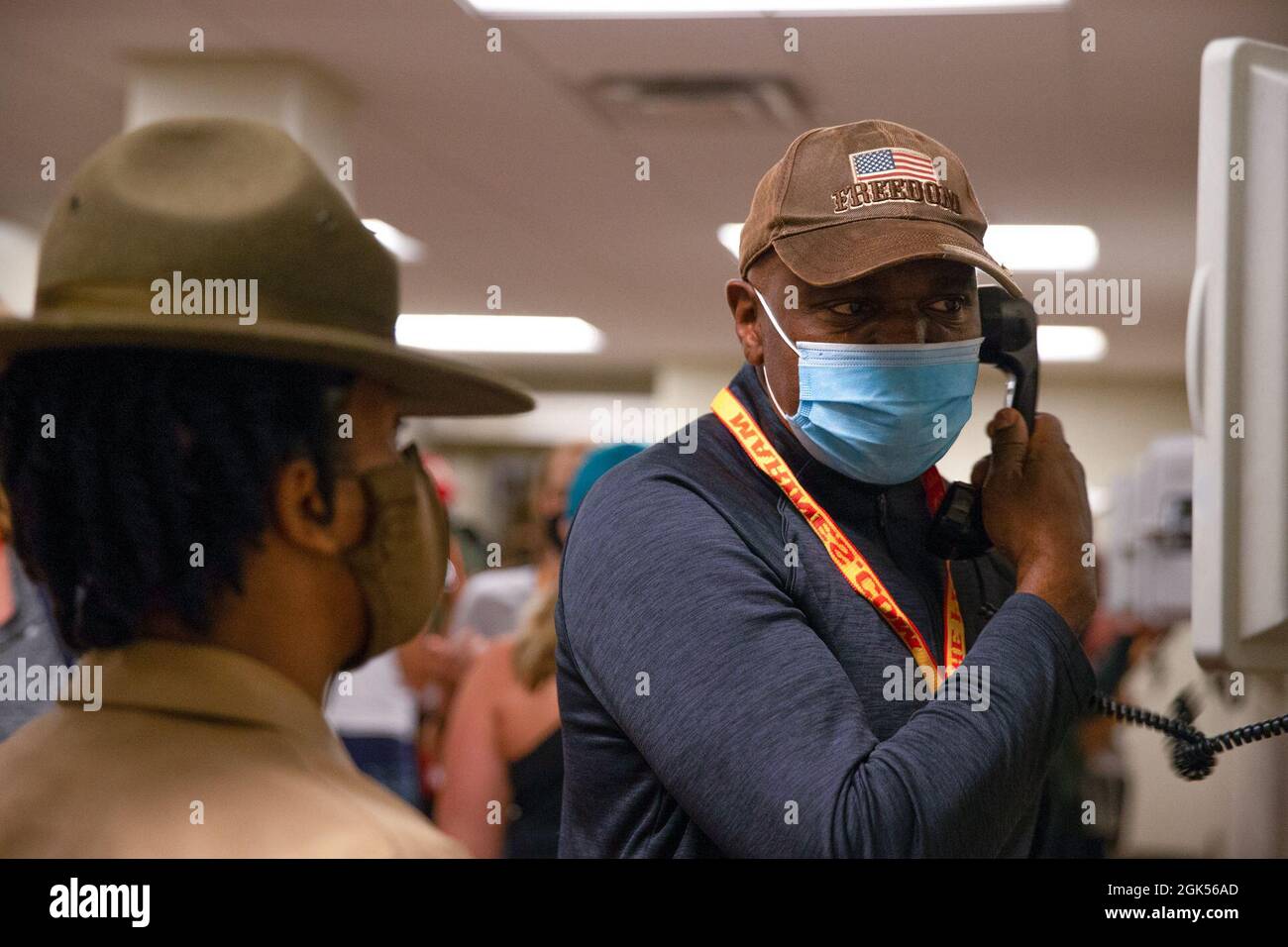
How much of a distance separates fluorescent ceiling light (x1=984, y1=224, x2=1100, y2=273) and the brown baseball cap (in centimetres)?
454

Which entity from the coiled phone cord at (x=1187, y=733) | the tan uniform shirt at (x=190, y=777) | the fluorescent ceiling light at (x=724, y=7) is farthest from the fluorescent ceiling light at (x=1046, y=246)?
the tan uniform shirt at (x=190, y=777)

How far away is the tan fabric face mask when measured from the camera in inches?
38.0

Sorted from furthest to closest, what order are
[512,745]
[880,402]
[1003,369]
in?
[512,745] < [1003,369] < [880,402]

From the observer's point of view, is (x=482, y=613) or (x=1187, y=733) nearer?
(x=1187, y=733)

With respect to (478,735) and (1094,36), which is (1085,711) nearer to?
(478,735)

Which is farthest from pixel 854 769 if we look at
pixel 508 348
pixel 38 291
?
pixel 508 348

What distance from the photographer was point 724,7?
11.6ft

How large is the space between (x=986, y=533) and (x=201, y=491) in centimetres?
63

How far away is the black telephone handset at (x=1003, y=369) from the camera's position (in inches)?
45.2

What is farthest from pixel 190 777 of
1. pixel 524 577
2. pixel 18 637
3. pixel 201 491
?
pixel 524 577

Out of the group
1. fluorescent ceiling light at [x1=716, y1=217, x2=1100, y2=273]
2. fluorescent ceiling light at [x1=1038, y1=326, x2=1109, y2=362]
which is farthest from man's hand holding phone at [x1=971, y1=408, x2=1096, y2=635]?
fluorescent ceiling light at [x1=1038, y1=326, x2=1109, y2=362]

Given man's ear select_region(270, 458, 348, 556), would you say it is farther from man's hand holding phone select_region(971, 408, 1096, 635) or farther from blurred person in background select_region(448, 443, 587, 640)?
blurred person in background select_region(448, 443, 587, 640)

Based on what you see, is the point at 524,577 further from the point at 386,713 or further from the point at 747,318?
the point at 747,318
